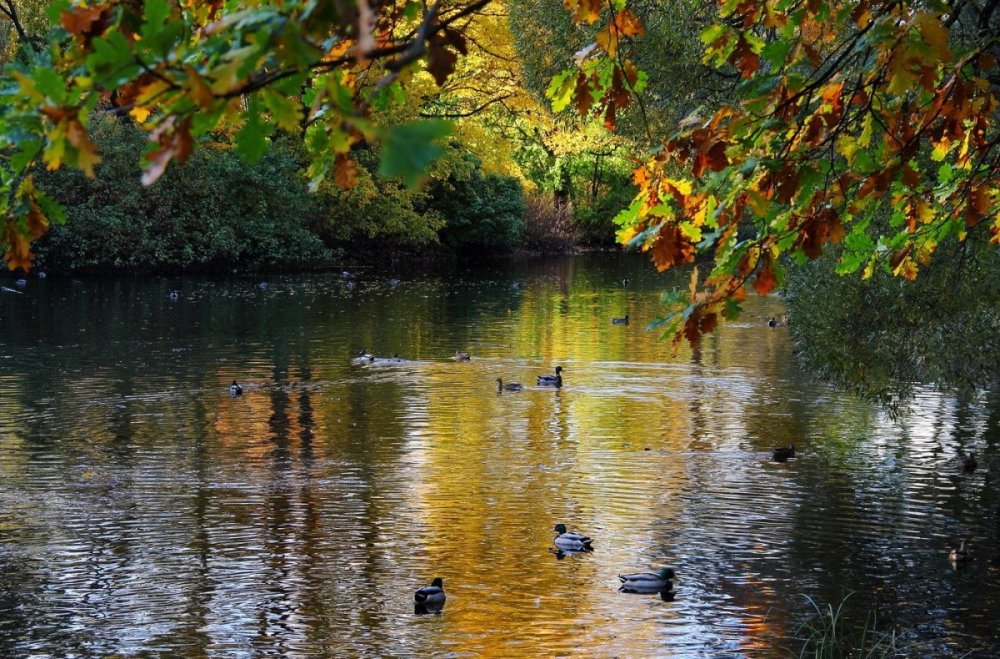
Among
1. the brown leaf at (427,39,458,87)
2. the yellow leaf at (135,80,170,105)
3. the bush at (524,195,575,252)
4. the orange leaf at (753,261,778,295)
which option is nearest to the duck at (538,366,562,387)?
the orange leaf at (753,261,778,295)

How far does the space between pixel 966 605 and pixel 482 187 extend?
44.8 metres

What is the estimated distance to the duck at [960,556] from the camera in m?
13.3

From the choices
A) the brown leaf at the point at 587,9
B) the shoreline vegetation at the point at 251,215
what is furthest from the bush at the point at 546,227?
the brown leaf at the point at 587,9

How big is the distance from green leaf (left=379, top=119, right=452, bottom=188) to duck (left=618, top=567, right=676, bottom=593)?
10.3 meters

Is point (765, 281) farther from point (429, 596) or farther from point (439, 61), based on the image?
point (429, 596)

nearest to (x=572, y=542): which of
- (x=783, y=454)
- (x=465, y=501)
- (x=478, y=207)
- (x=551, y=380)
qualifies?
(x=465, y=501)

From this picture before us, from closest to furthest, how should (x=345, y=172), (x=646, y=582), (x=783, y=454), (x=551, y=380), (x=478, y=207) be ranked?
(x=345, y=172), (x=646, y=582), (x=783, y=454), (x=551, y=380), (x=478, y=207)

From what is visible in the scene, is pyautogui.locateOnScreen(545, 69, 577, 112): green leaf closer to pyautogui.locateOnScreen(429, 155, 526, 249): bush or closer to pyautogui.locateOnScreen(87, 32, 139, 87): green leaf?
pyautogui.locateOnScreen(87, 32, 139, 87): green leaf

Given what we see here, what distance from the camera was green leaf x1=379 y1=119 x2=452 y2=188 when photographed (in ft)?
8.41

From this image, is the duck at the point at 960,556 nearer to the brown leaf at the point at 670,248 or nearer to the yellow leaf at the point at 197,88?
the brown leaf at the point at 670,248

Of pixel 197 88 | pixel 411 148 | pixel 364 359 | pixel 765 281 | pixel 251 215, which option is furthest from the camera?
pixel 251 215

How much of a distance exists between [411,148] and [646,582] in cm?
1043

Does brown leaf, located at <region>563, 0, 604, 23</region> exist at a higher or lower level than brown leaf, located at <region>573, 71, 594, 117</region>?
higher

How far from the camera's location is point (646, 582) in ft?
41.1
